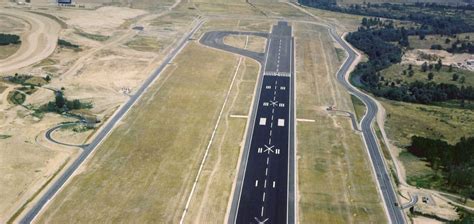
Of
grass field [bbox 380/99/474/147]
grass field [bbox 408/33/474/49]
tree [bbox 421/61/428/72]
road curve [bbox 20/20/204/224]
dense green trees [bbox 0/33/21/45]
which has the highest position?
grass field [bbox 408/33/474/49]

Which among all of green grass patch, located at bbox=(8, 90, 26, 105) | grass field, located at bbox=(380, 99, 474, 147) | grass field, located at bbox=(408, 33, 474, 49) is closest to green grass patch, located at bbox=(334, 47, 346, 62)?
grass field, located at bbox=(408, 33, 474, 49)

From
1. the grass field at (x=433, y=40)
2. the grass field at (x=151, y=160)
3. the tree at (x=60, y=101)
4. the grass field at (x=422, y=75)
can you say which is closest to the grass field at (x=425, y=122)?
the grass field at (x=422, y=75)

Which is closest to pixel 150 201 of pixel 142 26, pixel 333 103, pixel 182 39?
pixel 333 103

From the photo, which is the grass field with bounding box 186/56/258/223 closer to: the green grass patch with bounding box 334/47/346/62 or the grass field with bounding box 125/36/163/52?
the grass field with bounding box 125/36/163/52

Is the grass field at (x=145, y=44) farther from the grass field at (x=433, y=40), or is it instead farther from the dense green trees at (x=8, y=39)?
the grass field at (x=433, y=40)

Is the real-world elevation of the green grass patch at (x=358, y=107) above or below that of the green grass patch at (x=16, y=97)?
above
